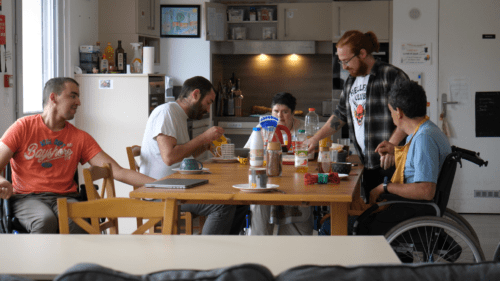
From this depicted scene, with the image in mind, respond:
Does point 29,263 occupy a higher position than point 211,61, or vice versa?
point 211,61

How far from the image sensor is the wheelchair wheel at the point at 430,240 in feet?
8.36

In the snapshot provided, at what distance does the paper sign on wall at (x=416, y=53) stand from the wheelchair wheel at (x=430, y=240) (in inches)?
132

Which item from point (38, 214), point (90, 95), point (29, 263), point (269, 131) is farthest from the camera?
point (90, 95)

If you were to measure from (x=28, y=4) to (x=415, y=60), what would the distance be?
11.8 ft

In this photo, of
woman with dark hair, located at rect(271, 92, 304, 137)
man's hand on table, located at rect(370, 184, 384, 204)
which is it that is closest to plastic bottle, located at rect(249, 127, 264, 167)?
man's hand on table, located at rect(370, 184, 384, 204)

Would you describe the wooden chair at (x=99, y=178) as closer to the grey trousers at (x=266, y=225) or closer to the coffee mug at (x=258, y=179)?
the coffee mug at (x=258, y=179)

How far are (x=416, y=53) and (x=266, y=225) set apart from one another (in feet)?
10.1

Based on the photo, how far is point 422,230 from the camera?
8.69 ft

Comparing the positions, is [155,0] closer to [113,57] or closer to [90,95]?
[113,57]

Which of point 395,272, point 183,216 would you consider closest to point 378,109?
point 183,216

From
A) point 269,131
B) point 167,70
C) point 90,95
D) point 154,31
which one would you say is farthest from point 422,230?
point 167,70

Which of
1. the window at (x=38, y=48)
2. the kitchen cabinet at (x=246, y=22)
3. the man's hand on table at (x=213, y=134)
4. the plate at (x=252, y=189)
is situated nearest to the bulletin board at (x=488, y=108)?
the kitchen cabinet at (x=246, y=22)

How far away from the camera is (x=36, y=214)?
301cm

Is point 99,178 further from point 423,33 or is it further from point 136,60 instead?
A: point 423,33
